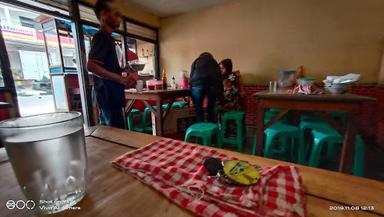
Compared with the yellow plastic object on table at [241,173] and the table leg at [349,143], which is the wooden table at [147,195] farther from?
the table leg at [349,143]

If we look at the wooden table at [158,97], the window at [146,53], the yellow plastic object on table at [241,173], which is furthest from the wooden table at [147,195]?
the window at [146,53]

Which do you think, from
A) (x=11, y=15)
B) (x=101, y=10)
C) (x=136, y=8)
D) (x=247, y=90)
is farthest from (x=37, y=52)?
(x=247, y=90)

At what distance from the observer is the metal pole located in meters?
2.74

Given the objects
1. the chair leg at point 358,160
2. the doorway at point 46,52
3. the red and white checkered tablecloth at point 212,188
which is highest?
the doorway at point 46,52

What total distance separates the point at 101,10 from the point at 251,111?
123 inches

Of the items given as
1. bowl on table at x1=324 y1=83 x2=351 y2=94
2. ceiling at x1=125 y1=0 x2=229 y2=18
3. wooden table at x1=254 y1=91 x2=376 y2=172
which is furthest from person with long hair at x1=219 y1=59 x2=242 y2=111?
ceiling at x1=125 y1=0 x2=229 y2=18

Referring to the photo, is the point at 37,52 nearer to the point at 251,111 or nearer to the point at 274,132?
the point at 251,111

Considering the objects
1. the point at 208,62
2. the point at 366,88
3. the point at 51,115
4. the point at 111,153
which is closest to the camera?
the point at 51,115

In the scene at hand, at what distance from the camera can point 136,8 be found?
3803 millimetres

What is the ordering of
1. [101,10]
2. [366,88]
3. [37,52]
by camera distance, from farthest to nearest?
[37,52], [366,88], [101,10]

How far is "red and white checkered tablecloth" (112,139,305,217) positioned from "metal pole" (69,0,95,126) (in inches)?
115

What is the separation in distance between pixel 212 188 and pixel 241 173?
9cm

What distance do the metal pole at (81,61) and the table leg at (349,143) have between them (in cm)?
337

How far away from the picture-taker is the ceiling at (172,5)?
351 centimetres
